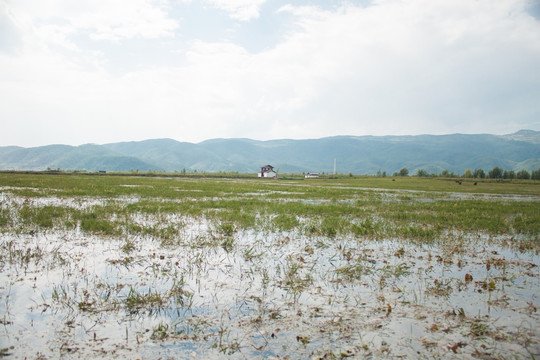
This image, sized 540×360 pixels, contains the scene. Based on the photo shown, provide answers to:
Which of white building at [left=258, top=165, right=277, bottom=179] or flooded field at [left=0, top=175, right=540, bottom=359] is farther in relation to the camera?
white building at [left=258, top=165, right=277, bottom=179]

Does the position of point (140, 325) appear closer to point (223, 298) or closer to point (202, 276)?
point (223, 298)

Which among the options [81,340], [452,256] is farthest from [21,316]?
[452,256]

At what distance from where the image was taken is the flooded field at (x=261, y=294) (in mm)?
4711

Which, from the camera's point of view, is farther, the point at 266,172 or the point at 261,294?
the point at 266,172

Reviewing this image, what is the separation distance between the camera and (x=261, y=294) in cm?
672

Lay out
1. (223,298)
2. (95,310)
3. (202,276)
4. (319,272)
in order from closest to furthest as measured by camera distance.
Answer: (95,310) → (223,298) → (202,276) → (319,272)

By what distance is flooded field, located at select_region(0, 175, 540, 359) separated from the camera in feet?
15.5

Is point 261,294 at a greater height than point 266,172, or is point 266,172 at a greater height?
point 266,172

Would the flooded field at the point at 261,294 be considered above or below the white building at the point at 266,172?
below

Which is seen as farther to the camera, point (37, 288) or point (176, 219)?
point (176, 219)

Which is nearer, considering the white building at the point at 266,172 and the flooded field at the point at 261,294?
the flooded field at the point at 261,294

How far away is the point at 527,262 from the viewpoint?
31.3 ft

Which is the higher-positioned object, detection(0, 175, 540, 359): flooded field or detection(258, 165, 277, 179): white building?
detection(258, 165, 277, 179): white building

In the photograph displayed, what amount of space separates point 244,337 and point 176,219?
11.9m
